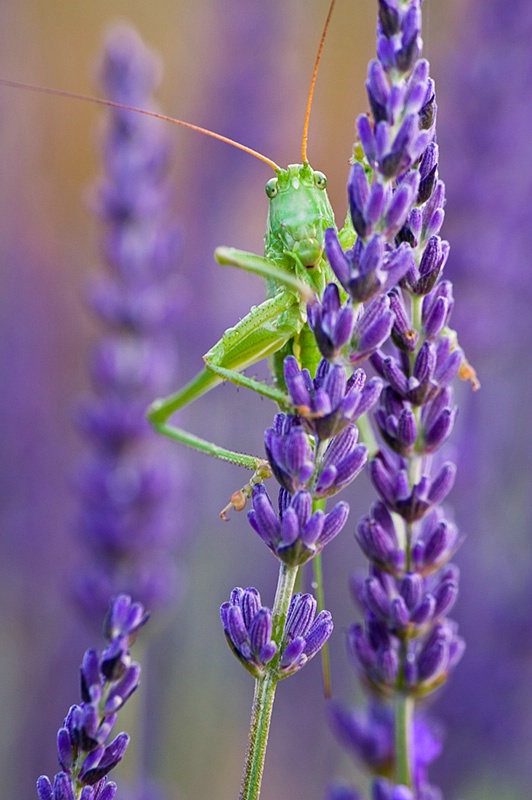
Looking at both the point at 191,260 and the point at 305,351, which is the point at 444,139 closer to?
the point at 191,260

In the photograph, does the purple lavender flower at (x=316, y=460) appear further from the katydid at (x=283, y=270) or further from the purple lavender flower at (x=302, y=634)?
the katydid at (x=283, y=270)

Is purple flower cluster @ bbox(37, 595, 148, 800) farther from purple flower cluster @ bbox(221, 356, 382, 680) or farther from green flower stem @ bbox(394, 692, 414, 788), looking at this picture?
green flower stem @ bbox(394, 692, 414, 788)

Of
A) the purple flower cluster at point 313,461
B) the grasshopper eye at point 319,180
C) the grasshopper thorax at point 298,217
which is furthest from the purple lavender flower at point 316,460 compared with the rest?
Result: the grasshopper eye at point 319,180

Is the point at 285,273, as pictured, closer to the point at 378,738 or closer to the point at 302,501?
the point at 302,501

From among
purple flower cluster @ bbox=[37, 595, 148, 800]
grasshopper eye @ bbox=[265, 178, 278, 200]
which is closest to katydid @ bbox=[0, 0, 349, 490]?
grasshopper eye @ bbox=[265, 178, 278, 200]

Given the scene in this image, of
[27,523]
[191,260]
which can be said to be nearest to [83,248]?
[191,260]
